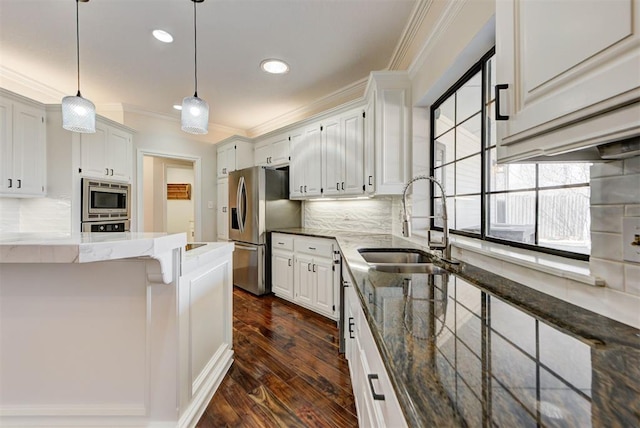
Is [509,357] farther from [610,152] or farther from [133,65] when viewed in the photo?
[133,65]

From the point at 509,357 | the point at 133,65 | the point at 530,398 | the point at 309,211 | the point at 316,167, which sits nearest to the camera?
the point at 530,398

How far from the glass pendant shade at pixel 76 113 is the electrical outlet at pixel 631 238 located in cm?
273

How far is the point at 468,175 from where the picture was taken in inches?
70.2

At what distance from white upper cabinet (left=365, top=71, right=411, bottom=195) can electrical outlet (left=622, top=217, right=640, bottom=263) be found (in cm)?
167

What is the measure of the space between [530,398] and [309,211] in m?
3.48

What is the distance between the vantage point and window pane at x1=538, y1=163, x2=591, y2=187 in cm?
99

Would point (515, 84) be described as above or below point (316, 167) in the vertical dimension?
below

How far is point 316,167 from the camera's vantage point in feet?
10.7

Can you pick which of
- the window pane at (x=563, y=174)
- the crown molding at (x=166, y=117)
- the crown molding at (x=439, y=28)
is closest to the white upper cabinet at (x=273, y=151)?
the crown molding at (x=166, y=117)

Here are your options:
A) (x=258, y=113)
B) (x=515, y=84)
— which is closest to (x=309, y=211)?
(x=258, y=113)

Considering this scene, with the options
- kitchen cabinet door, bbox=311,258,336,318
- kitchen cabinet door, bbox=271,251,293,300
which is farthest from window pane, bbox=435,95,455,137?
kitchen cabinet door, bbox=271,251,293,300

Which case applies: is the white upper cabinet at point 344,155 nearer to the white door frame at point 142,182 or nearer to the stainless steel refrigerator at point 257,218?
the stainless steel refrigerator at point 257,218

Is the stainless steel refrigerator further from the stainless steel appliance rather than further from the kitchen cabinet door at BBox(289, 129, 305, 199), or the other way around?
the stainless steel appliance

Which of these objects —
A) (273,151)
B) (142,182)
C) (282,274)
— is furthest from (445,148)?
(142,182)
